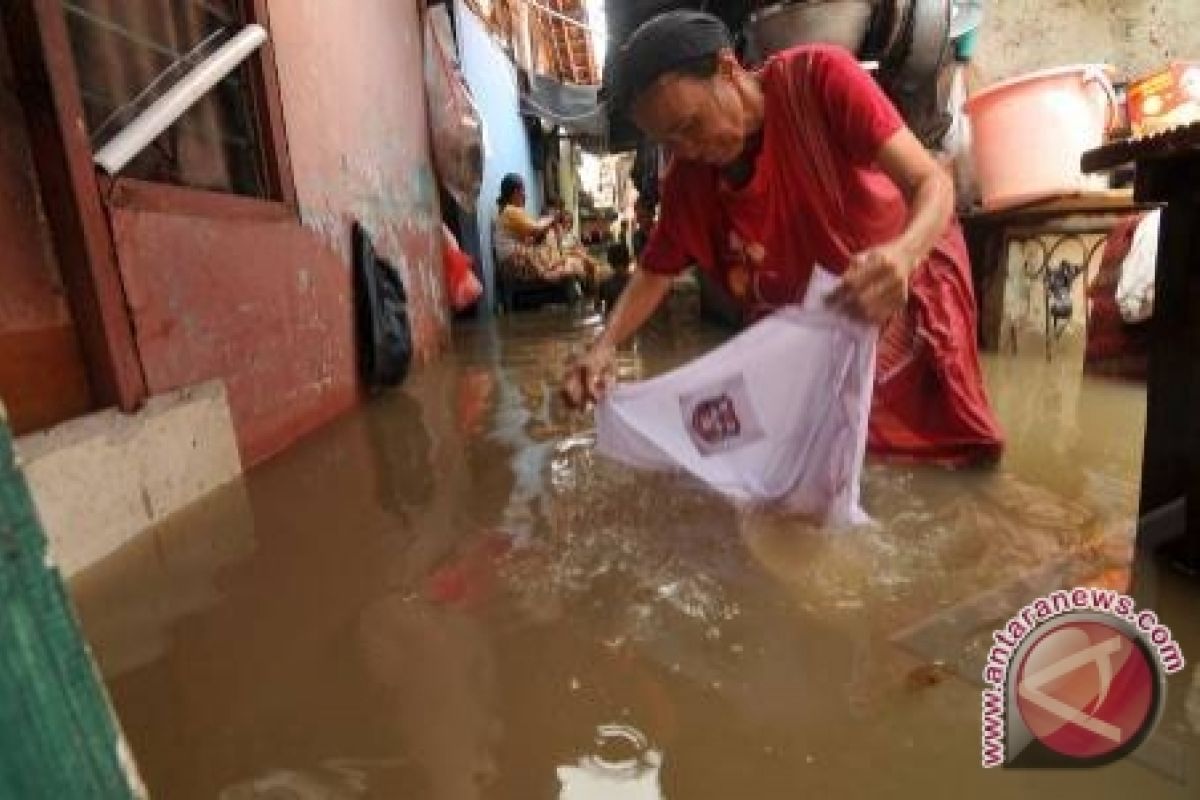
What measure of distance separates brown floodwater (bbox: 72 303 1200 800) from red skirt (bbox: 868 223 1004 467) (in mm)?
94

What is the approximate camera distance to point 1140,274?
278cm

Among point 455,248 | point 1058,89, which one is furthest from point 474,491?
point 455,248

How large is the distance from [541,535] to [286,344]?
152 cm

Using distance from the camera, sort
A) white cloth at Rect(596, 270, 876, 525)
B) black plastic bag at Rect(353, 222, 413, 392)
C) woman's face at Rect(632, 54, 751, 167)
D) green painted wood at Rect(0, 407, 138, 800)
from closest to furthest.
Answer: green painted wood at Rect(0, 407, 138, 800) < white cloth at Rect(596, 270, 876, 525) < woman's face at Rect(632, 54, 751, 167) < black plastic bag at Rect(353, 222, 413, 392)

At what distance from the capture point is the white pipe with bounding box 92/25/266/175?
6.14 ft

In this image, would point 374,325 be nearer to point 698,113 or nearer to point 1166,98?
point 698,113

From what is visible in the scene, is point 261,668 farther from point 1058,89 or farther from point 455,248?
point 455,248

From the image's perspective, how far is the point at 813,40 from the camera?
10.9 feet

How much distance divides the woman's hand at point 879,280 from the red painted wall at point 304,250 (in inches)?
68.8

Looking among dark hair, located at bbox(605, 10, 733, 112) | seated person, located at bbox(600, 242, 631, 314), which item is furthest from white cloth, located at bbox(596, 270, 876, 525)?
seated person, located at bbox(600, 242, 631, 314)

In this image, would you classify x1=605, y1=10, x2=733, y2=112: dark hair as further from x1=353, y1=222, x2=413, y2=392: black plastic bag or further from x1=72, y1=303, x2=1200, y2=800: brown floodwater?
x1=353, y1=222, x2=413, y2=392: black plastic bag

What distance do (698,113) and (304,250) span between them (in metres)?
1.94

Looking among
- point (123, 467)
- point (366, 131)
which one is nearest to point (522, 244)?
point (366, 131)

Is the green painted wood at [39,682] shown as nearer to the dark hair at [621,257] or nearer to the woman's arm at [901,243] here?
the woman's arm at [901,243]
